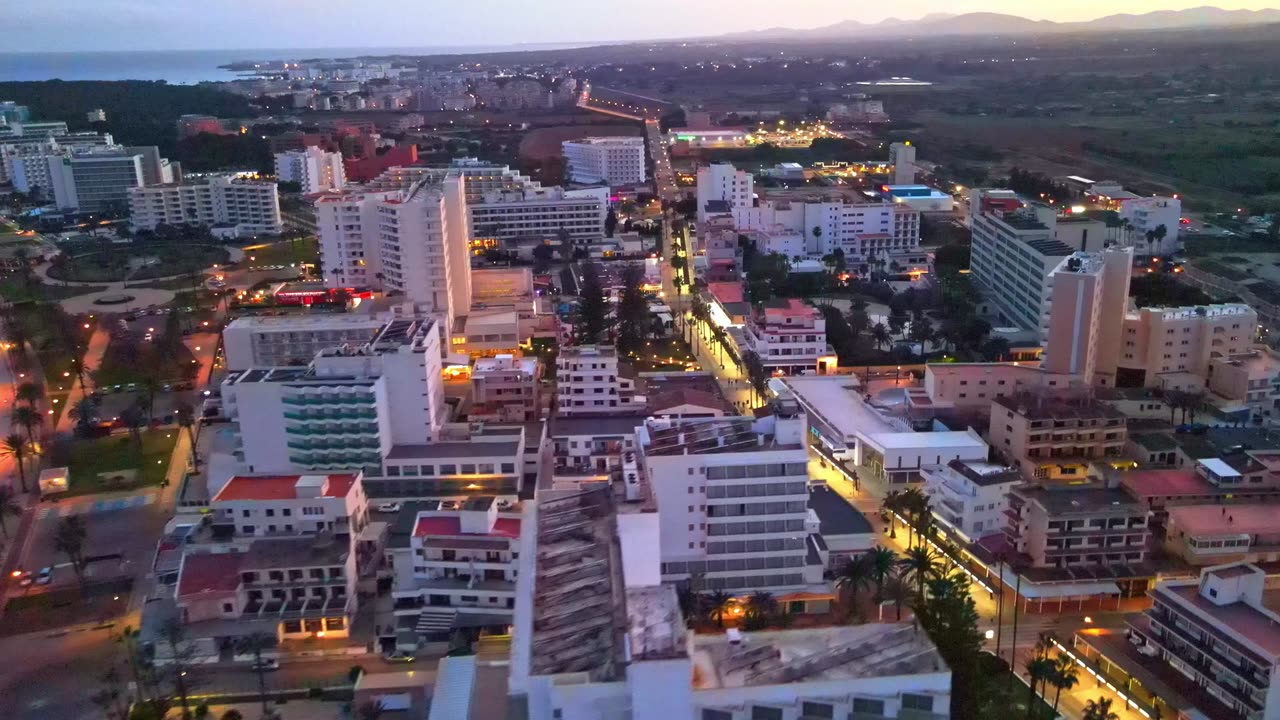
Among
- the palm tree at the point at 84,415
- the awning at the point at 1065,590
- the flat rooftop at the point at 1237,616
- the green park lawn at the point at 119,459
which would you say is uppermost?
the flat rooftop at the point at 1237,616

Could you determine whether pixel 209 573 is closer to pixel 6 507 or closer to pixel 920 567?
pixel 6 507

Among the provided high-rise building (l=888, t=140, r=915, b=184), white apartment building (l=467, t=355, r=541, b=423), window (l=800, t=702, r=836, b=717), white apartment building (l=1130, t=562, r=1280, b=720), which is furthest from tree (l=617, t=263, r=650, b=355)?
high-rise building (l=888, t=140, r=915, b=184)

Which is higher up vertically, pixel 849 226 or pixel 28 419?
pixel 849 226

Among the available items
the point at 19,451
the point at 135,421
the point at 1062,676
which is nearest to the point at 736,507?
the point at 1062,676

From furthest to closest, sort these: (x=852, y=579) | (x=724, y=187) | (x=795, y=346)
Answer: (x=724, y=187), (x=795, y=346), (x=852, y=579)

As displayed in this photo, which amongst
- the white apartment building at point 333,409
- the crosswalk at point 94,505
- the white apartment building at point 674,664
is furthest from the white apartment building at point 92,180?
the white apartment building at point 674,664

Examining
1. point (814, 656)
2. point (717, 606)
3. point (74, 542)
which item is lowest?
point (717, 606)

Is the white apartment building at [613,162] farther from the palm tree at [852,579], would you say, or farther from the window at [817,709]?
the window at [817,709]
